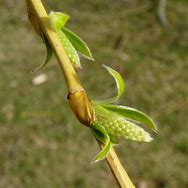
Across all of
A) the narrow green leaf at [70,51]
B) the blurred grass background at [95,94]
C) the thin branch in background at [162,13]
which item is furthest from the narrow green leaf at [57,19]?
the thin branch in background at [162,13]

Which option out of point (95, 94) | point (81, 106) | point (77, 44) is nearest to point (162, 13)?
point (95, 94)

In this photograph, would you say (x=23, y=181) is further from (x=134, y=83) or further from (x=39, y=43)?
(x=39, y=43)

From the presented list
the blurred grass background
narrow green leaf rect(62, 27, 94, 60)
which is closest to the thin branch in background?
the blurred grass background

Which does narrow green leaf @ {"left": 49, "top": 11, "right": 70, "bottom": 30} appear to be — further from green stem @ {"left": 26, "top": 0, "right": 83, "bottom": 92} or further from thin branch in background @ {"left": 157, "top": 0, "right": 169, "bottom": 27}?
thin branch in background @ {"left": 157, "top": 0, "right": 169, "bottom": 27}

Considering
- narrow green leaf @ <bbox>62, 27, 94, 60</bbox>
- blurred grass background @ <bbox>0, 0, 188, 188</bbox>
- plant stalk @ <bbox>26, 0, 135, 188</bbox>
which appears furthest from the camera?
blurred grass background @ <bbox>0, 0, 188, 188</bbox>

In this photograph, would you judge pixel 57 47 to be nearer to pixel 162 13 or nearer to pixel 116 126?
pixel 116 126

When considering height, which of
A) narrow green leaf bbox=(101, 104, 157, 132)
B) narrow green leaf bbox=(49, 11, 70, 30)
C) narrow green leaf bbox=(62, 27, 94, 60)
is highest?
narrow green leaf bbox=(49, 11, 70, 30)
